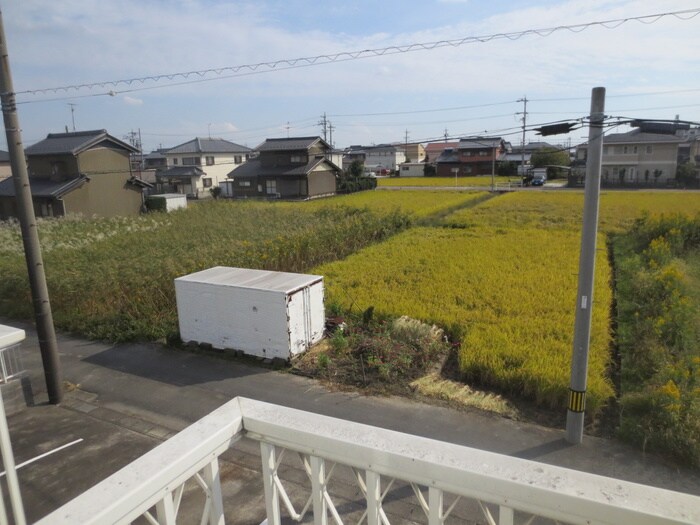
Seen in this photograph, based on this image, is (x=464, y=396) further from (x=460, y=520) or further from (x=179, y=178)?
(x=179, y=178)

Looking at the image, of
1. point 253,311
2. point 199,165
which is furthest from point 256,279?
point 199,165

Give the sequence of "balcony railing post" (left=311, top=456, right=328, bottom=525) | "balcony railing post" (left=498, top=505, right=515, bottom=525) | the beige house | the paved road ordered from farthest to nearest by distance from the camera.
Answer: the beige house, the paved road, "balcony railing post" (left=311, top=456, right=328, bottom=525), "balcony railing post" (left=498, top=505, right=515, bottom=525)

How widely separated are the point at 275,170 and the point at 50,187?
1833 cm

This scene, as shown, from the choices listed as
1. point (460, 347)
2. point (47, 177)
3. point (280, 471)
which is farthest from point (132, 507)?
point (47, 177)

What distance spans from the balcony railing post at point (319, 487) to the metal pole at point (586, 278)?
4.47 metres

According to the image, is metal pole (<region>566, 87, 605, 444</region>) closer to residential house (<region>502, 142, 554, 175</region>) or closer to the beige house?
residential house (<region>502, 142, 554, 175</region>)

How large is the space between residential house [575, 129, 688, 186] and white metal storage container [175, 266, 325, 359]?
39554 mm

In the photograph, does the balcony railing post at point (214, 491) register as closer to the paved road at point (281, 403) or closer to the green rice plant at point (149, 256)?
the paved road at point (281, 403)

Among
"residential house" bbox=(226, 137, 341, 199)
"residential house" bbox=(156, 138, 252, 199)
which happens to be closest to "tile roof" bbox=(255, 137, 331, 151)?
"residential house" bbox=(226, 137, 341, 199)

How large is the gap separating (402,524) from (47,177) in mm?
28366

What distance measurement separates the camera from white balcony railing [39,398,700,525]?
4.14ft

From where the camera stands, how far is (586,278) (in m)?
5.49

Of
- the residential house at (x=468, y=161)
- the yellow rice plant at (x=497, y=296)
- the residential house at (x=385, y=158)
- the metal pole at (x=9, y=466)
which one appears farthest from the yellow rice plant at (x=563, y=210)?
the residential house at (x=385, y=158)

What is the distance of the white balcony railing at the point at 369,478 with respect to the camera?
126 cm
